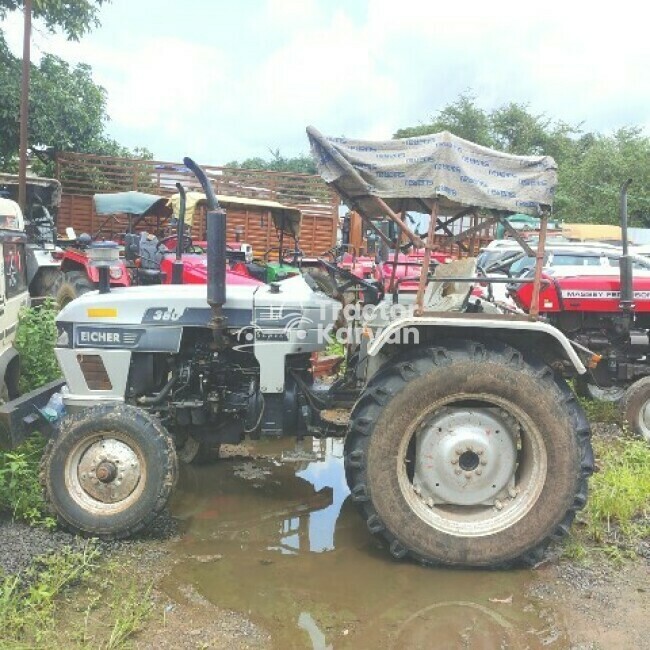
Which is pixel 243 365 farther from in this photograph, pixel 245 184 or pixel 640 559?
pixel 245 184

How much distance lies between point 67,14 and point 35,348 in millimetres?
11534

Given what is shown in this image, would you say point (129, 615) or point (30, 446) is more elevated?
point (30, 446)

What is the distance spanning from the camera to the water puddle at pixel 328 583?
306cm

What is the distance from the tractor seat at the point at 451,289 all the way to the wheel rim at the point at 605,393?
292cm

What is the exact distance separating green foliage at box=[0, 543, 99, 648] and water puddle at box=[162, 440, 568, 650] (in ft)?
1.49

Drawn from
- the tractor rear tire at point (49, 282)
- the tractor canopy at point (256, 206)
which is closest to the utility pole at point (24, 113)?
the tractor rear tire at point (49, 282)

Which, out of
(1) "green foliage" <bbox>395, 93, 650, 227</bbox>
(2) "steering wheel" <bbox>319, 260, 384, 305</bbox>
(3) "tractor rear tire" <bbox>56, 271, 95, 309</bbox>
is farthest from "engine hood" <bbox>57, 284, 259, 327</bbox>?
(1) "green foliage" <bbox>395, 93, 650, 227</bbox>

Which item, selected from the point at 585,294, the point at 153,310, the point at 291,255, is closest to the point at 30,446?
the point at 153,310

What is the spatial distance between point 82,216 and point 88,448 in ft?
44.5

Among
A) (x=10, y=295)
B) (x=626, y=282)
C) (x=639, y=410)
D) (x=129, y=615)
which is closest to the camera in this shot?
(x=129, y=615)

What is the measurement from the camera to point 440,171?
3.46 metres

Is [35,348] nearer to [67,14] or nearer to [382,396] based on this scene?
[382,396]

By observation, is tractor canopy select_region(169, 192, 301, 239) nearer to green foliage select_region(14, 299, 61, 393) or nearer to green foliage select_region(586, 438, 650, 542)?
green foliage select_region(14, 299, 61, 393)

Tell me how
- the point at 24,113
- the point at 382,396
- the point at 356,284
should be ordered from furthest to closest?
the point at 24,113 → the point at 356,284 → the point at 382,396
